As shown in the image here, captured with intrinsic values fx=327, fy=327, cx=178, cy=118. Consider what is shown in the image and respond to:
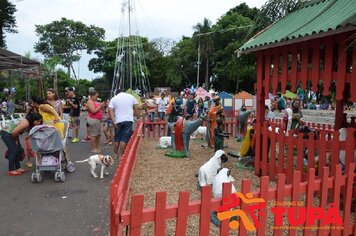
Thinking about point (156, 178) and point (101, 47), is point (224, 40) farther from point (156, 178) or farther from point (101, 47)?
point (156, 178)

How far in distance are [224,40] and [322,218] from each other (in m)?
41.9

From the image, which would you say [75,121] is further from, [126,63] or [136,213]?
[126,63]

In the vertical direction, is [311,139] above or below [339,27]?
below

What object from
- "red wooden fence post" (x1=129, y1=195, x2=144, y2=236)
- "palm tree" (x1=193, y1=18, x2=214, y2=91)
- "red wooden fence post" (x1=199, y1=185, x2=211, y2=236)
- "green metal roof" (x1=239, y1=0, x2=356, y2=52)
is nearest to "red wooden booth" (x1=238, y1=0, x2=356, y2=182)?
"green metal roof" (x1=239, y1=0, x2=356, y2=52)

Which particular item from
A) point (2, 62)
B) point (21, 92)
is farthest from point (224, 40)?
point (2, 62)

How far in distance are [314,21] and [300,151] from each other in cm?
208

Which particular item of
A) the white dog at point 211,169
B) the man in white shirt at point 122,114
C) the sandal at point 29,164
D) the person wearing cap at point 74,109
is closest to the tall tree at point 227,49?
the person wearing cap at point 74,109

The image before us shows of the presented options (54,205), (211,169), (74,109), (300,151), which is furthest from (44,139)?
(74,109)

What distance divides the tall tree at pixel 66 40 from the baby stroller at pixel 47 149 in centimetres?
4816

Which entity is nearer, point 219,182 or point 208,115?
point 219,182

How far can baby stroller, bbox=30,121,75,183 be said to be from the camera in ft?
19.5

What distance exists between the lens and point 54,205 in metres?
4.86

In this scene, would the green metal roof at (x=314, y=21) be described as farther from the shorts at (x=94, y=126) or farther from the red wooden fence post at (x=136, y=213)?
the shorts at (x=94, y=126)

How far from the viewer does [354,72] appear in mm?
4160
